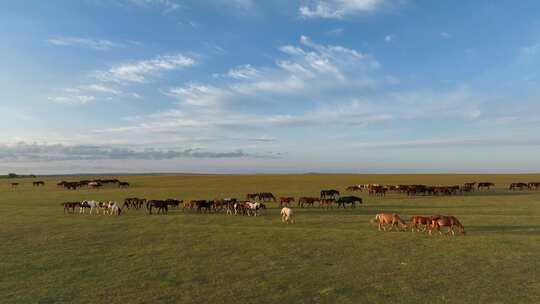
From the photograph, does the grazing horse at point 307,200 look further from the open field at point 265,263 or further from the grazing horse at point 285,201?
the open field at point 265,263

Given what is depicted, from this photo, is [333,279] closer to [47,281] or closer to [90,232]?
[47,281]

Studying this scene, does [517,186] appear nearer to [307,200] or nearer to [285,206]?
[307,200]

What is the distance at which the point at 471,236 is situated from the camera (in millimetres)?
16297

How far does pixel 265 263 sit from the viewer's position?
12.2m

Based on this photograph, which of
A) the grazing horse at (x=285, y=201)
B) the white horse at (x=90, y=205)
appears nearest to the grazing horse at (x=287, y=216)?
the grazing horse at (x=285, y=201)

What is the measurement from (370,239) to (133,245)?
10.2 metres

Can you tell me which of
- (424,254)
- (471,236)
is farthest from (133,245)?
(471,236)

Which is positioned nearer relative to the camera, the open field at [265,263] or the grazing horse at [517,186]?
the open field at [265,263]

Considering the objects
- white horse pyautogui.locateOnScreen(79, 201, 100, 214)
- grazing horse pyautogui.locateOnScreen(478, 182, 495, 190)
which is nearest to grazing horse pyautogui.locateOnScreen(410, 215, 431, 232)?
white horse pyautogui.locateOnScreen(79, 201, 100, 214)

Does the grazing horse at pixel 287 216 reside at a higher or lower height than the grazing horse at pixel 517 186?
lower

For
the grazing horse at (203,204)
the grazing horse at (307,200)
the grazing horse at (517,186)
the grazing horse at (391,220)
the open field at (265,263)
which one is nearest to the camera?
the open field at (265,263)

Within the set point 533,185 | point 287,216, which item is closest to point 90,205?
point 287,216

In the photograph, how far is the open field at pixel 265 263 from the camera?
9445mm

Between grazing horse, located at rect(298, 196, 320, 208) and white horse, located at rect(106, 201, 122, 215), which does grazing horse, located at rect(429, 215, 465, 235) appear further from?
white horse, located at rect(106, 201, 122, 215)
